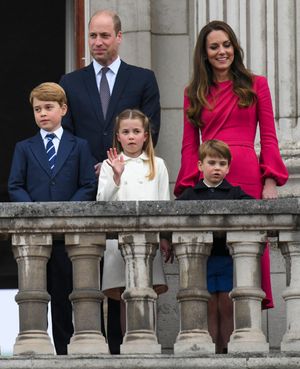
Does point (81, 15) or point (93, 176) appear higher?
point (81, 15)

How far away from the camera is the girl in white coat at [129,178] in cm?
1380

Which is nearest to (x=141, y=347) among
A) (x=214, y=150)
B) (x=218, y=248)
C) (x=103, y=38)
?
(x=218, y=248)

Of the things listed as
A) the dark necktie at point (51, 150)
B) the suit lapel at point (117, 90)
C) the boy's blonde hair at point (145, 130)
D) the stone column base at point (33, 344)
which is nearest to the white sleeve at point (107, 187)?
the boy's blonde hair at point (145, 130)

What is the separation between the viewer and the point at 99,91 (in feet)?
48.2

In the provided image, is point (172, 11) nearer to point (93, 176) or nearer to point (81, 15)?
point (81, 15)

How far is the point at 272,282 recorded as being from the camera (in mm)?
14984

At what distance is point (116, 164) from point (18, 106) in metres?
11.5

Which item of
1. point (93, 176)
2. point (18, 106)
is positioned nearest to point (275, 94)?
point (93, 176)

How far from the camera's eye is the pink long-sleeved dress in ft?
46.3

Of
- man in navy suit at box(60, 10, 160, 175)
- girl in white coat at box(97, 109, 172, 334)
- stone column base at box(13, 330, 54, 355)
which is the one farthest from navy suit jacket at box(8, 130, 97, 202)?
stone column base at box(13, 330, 54, 355)

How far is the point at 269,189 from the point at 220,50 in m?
0.94

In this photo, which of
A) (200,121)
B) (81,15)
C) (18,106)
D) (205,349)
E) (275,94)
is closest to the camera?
(205,349)

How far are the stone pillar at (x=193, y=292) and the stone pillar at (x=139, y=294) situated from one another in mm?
153

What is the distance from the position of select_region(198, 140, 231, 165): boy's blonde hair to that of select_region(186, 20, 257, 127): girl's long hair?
474 millimetres
